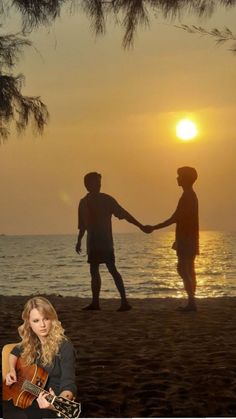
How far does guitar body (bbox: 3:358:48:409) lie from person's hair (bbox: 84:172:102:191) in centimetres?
491

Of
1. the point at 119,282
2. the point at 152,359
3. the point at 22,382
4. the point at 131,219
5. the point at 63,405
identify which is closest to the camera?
the point at 63,405

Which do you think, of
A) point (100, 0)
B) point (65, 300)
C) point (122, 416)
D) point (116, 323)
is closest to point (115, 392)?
point (122, 416)

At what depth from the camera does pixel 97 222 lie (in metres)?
8.67

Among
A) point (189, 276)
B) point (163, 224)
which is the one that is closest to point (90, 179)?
point (163, 224)

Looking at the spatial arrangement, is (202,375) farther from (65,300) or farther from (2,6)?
(65,300)

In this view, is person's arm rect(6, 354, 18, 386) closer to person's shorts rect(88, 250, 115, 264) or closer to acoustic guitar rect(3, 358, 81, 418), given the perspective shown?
acoustic guitar rect(3, 358, 81, 418)

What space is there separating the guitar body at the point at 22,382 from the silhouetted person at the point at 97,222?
482cm

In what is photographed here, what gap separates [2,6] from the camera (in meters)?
7.09

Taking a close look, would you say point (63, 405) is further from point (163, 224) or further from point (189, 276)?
point (163, 224)

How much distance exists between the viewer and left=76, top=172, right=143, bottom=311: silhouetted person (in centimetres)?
861

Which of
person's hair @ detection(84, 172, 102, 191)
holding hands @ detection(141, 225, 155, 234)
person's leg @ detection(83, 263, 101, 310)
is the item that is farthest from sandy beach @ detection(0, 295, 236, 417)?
person's hair @ detection(84, 172, 102, 191)

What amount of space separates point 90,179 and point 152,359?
2989 millimetres

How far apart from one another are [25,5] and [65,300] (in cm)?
410

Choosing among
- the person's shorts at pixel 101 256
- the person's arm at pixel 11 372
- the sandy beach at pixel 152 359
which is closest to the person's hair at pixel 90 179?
the person's shorts at pixel 101 256
